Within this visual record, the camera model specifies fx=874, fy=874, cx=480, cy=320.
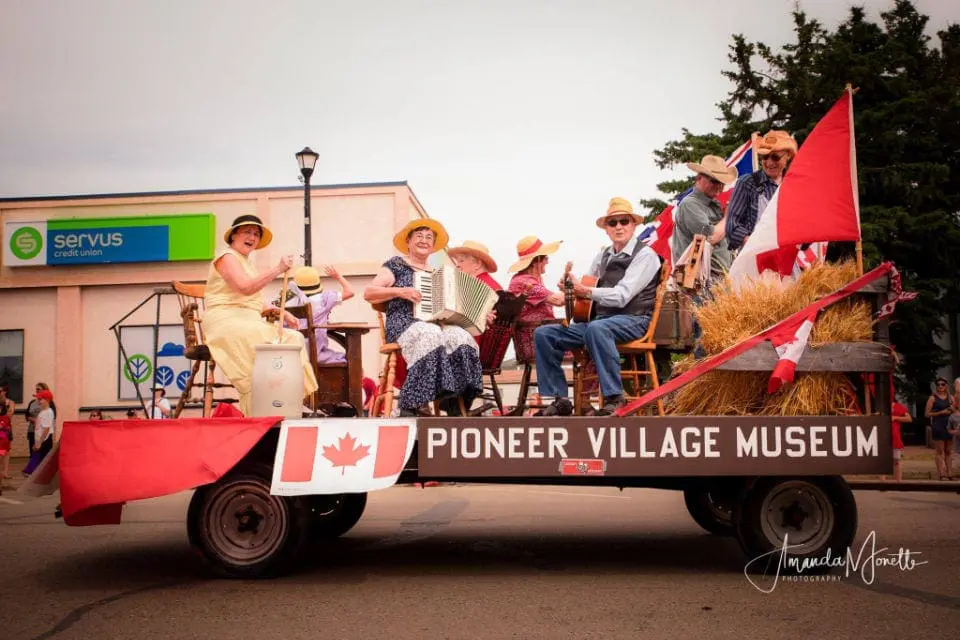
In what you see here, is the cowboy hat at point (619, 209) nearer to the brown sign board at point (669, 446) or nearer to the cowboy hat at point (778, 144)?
the cowboy hat at point (778, 144)

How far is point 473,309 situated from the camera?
6777 millimetres

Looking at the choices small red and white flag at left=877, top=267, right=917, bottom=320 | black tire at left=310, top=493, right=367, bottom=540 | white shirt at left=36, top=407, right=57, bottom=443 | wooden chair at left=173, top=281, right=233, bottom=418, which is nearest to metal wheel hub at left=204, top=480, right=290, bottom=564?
wooden chair at left=173, top=281, right=233, bottom=418

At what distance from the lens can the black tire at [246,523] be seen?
5.47 meters

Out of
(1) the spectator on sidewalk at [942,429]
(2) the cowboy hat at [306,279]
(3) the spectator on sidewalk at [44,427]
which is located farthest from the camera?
(3) the spectator on sidewalk at [44,427]

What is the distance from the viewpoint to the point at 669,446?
539 cm

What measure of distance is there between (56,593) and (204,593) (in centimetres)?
93

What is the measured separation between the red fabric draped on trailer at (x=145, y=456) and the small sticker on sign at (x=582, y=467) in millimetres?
1815

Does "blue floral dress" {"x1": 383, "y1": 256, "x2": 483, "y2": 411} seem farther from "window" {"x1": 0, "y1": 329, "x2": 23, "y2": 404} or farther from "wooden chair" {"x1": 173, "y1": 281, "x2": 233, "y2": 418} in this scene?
"window" {"x1": 0, "y1": 329, "x2": 23, "y2": 404}

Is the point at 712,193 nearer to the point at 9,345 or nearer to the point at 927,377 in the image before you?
the point at 927,377

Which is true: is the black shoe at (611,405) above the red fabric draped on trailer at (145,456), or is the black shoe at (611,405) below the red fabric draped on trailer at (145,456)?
above

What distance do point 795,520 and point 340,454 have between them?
9.48 feet

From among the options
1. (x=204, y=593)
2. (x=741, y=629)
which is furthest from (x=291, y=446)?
(x=741, y=629)

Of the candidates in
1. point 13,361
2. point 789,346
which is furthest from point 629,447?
point 13,361

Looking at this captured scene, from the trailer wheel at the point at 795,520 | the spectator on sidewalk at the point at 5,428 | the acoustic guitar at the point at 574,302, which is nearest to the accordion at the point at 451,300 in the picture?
the acoustic guitar at the point at 574,302
